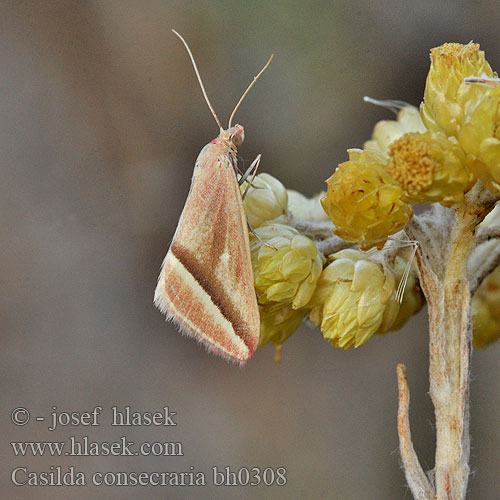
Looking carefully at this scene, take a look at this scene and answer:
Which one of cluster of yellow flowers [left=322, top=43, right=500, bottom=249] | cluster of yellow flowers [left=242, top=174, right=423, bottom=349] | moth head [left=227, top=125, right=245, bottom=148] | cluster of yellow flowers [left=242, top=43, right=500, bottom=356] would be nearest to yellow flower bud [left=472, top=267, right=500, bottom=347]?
cluster of yellow flowers [left=242, top=43, right=500, bottom=356]

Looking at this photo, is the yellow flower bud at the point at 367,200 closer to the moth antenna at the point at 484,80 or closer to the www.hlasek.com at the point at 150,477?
the moth antenna at the point at 484,80

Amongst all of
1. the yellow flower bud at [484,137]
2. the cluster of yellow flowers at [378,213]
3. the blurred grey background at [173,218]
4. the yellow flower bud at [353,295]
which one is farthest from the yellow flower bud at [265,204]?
the blurred grey background at [173,218]

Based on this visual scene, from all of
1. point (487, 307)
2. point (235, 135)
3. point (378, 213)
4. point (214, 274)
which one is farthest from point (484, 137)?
point (235, 135)

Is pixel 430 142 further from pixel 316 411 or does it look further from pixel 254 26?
pixel 316 411

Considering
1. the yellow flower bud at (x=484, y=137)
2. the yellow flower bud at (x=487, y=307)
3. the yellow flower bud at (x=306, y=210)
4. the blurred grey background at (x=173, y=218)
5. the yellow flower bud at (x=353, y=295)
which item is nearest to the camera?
the yellow flower bud at (x=484, y=137)

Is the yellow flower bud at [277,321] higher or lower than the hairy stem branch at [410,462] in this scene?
higher

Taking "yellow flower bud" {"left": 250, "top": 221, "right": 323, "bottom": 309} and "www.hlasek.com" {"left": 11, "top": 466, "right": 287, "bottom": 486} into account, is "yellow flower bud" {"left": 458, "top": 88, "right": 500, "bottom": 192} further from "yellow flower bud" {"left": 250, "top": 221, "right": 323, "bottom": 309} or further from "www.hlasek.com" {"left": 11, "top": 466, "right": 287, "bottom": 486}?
"www.hlasek.com" {"left": 11, "top": 466, "right": 287, "bottom": 486}

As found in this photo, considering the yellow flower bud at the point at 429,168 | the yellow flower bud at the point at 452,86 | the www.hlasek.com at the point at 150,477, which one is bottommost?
the www.hlasek.com at the point at 150,477

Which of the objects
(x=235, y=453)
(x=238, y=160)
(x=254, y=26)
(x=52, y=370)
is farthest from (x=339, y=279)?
(x=52, y=370)
